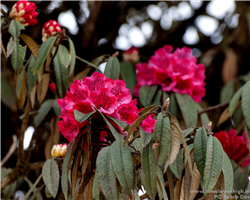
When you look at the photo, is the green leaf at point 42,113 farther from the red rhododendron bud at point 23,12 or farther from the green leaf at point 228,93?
the green leaf at point 228,93

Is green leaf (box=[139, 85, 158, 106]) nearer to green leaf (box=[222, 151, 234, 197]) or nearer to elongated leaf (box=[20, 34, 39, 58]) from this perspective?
elongated leaf (box=[20, 34, 39, 58])

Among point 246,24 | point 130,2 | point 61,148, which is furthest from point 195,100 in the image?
point 130,2

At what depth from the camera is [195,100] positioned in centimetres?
141

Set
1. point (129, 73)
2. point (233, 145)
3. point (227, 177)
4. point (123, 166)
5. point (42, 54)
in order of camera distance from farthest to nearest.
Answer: point (129, 73)
point (233, 145)
point (42, 54)
point (227, 177)
point (123, 166)

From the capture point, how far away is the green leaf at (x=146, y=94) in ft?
4.24

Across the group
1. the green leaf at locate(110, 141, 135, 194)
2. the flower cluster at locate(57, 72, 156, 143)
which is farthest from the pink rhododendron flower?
the green leaf at locate(110, 141, 135, 194)

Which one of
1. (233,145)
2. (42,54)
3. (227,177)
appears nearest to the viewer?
(227,177)

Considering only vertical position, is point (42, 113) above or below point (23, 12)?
below

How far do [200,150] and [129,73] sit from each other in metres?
0.86

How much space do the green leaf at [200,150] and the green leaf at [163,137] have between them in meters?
Result: 0.09

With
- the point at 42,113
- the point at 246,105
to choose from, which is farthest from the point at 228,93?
the point at 42,113

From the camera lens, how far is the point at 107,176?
665mm

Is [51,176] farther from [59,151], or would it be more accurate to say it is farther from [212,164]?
[212,164]

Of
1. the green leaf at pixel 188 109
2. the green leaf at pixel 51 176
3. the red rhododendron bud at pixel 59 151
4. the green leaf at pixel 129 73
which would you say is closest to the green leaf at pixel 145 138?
the green leaf at pixel 51 176
